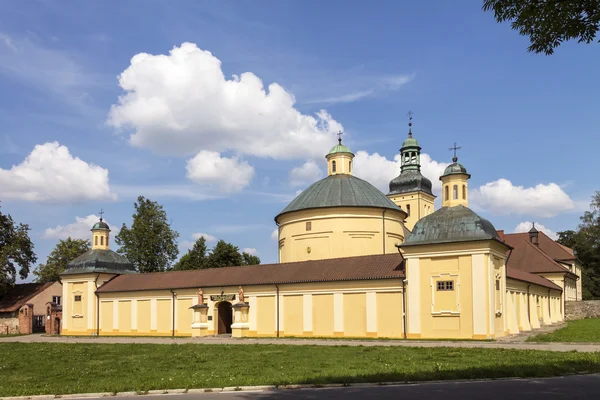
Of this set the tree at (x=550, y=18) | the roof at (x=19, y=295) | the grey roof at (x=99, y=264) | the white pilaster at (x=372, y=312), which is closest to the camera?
the tree at (x=550, y=18)

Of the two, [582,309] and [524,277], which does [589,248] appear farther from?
[524,277]

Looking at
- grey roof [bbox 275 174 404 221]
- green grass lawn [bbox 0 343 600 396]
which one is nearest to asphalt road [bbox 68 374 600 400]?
green grass lawn [bbox 0 343 600 396]

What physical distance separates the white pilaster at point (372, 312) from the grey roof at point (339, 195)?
1047 centimetres

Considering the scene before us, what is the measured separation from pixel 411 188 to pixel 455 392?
205 feet

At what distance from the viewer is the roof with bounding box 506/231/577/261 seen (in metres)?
67.2

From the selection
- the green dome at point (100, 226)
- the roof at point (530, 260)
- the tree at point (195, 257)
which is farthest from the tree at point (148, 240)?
the roof at point (530, 260)

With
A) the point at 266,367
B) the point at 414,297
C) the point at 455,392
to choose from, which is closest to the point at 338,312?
the point at 414,297

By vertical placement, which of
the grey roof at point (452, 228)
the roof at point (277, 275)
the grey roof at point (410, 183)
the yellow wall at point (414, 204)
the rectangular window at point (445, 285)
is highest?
the grey roof at point (410, 183)

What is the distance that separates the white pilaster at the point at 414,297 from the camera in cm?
3231

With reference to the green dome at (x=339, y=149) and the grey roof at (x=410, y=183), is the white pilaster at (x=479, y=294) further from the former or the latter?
the grey roof at (x=410, y=183)

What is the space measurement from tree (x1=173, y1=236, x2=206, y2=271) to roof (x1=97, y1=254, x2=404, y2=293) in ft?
61.4

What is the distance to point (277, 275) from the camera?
39.0 metres

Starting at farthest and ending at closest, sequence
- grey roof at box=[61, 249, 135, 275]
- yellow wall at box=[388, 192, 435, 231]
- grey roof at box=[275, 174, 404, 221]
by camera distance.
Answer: yellow wall at box=[388, 192, 435, 231] < grey roof at box=[61, 249, 135, 275] < grey roof at box=[275, 174, 404, 221]

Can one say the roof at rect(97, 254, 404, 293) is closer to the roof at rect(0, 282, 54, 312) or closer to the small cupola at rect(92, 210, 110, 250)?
the small cupola at rect(92, 210, 110, 250)
